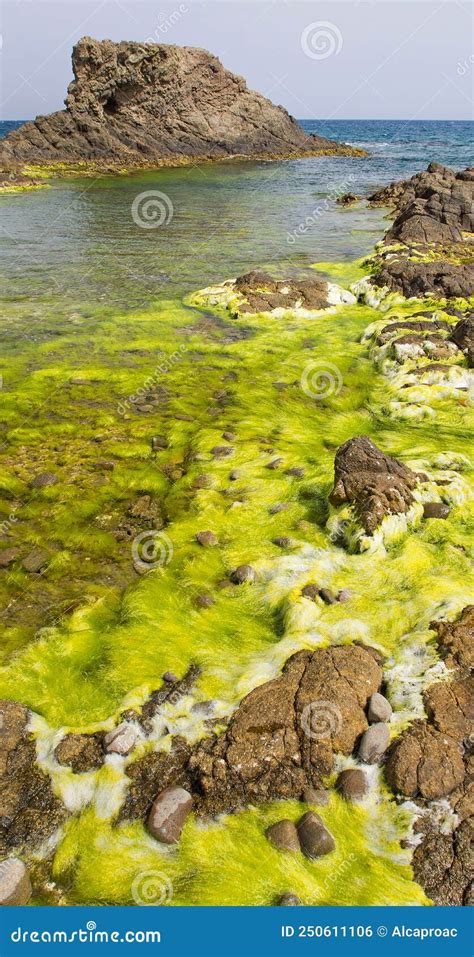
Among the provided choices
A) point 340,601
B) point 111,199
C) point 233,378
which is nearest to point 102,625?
point 340,601

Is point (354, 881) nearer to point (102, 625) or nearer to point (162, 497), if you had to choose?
point (102, 625)

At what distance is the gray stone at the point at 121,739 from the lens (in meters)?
4.16

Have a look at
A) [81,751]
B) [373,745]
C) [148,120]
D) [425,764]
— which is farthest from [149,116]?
[425,764]

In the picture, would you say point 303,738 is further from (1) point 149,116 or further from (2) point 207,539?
(1) point 149,116

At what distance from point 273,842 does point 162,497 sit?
4313 mm

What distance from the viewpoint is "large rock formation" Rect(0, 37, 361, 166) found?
60688mm

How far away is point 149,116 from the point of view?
218 ft

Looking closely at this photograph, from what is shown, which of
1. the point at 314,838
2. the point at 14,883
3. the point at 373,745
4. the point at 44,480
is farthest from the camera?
the point at 44,480

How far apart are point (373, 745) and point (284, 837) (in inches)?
32.0

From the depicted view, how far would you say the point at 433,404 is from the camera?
9.28 metres

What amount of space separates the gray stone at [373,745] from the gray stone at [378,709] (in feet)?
0.37

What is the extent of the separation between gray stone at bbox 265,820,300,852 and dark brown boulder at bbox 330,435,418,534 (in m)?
3.00

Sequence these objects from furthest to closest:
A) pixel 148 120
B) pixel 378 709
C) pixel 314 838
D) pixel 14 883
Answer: pixel 148 120, pixel 378 709, pixel 314 838, pixel 14 883

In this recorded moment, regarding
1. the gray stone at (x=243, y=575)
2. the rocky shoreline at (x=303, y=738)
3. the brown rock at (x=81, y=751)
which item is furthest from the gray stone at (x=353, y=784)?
the gray stone at (x=243, y=575)
